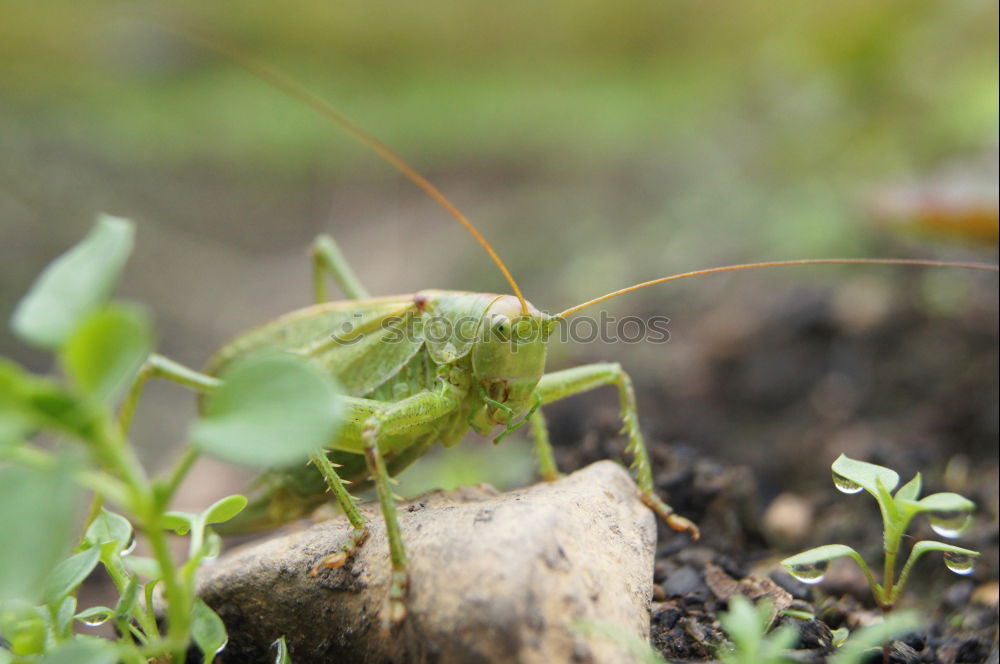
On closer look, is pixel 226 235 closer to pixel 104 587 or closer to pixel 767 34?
pixel 104 587

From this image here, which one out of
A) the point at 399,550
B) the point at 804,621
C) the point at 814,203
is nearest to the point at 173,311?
the point at 814,203

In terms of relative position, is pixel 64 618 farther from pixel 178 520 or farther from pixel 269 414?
pixel 269 414

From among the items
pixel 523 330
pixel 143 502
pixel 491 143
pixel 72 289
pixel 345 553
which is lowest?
pixel 345 553

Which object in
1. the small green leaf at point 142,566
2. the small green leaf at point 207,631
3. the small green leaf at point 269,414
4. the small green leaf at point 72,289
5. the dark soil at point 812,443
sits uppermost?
the small green leaf at point 72,289

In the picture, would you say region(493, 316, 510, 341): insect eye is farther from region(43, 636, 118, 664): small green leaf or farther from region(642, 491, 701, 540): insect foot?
region(43, 636, 118, 664): small green leaf

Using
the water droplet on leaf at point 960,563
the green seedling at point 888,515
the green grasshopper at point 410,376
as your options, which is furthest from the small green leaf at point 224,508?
the water droplet on leaf at point 960,563

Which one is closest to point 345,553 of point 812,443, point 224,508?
point 224,508

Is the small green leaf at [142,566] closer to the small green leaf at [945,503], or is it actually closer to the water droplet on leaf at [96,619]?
the water droplet on leaf at [96,619]
